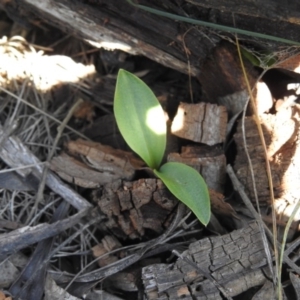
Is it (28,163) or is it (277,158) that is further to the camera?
(28,163)

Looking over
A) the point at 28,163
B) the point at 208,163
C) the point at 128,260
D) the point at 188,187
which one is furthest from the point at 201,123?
the point at 28,163

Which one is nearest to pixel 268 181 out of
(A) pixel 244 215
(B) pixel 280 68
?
(A) pixel 244 215

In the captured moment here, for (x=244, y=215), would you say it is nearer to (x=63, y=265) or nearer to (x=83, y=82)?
(x=63, y=265)

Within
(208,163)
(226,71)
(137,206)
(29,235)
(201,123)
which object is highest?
(226,71)

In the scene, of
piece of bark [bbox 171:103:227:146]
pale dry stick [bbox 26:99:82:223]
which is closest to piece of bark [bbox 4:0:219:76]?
piece of bark [bbox 171:103:227:146]

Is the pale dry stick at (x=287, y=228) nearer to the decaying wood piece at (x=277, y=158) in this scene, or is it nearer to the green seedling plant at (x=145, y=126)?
the decaying wood piece at (x=277, y=158)

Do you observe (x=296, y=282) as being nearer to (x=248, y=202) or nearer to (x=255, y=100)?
(x=248, y=202)

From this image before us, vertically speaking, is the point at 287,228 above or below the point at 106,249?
above

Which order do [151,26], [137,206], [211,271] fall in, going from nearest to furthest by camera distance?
[211,271], [137,206], [151,26]
